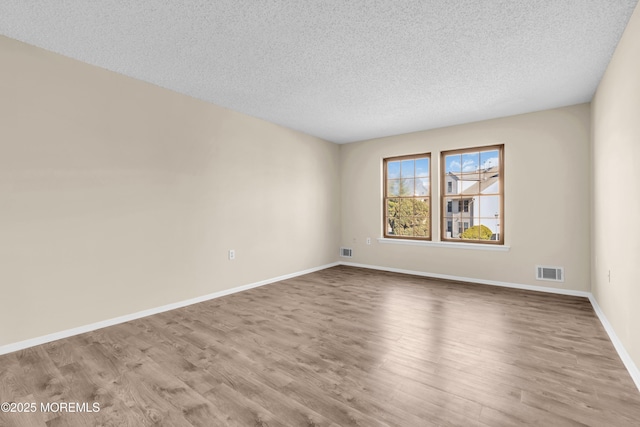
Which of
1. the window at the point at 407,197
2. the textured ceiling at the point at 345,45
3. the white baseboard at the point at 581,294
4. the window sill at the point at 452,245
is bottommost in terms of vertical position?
the white baseboard at the point at 581,294

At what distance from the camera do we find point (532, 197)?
4.35m

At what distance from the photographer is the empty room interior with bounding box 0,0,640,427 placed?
1979mm

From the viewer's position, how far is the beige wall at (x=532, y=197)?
13.3ft

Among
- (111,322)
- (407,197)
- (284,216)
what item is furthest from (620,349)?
(111,322)

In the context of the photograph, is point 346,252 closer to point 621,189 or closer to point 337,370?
point 337,370

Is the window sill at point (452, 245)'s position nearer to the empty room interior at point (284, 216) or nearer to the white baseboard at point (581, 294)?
the empty room interior at point (284, 216)

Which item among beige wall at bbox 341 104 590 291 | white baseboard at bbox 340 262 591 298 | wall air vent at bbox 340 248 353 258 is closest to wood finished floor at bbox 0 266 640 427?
white baseboard at bbox 340 262 591 298

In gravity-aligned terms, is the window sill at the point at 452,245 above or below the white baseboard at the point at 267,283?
above

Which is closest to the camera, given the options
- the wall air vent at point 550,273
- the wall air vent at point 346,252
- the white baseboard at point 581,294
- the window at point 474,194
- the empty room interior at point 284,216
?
the empty room interior at point 284,216

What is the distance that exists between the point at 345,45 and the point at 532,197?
3.59m

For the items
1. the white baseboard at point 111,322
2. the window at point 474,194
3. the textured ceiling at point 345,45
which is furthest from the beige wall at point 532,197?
the white baseboard at point 111,322

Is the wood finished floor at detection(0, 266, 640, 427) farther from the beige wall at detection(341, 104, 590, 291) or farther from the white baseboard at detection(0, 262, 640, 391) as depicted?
the beige wall at detection(341, 104, 590, 291)

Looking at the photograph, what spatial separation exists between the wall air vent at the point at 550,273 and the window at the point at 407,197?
164cm

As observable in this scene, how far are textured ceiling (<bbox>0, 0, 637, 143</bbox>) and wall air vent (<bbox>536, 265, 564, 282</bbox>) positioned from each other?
228cm
